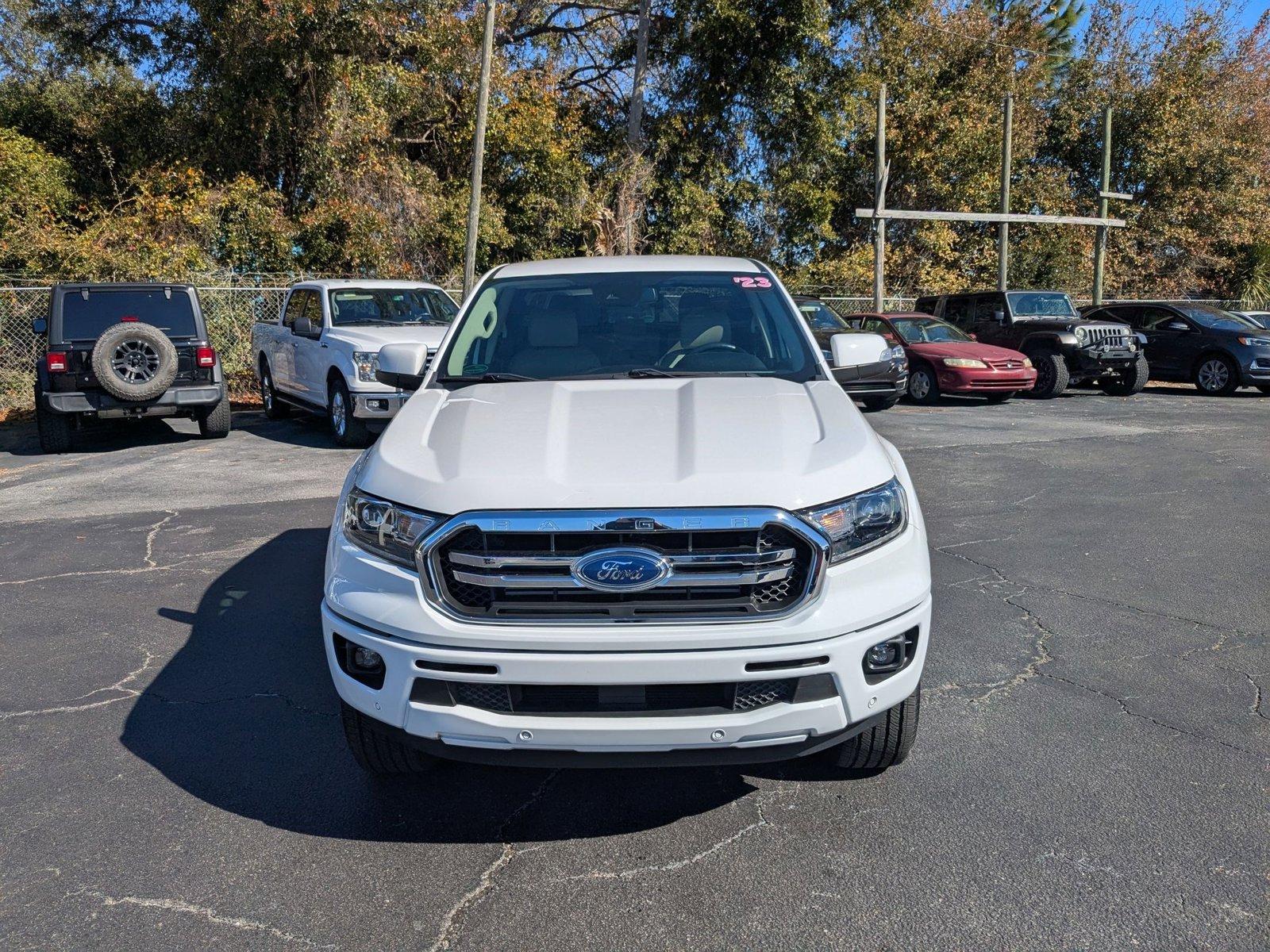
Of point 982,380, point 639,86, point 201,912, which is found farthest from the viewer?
point 639,86

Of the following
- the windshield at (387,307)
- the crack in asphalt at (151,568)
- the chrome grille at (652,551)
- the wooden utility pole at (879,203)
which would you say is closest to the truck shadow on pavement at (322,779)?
the chrome grille at (652,551)

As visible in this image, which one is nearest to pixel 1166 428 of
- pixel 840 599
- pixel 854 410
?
pixel 854 410

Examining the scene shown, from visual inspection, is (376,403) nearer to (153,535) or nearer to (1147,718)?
(153,535)

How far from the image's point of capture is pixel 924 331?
1745 centimetres

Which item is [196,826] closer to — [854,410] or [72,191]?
[854,410]

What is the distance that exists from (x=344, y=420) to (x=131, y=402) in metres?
2.27

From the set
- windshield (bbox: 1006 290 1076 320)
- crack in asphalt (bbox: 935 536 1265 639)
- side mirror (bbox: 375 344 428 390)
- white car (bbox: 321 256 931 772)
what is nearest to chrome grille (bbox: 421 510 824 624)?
white car (bbox: 321 256 931 772)

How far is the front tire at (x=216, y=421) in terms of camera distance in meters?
12.2

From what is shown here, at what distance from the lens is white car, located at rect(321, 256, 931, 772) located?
110 inches

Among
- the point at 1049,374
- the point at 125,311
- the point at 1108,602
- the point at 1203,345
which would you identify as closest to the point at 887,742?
the point at 1108,602

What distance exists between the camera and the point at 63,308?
11.5 meters

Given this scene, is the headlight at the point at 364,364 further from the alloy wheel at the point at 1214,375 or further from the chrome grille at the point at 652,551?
the alloy wheel at the point at 1214,375

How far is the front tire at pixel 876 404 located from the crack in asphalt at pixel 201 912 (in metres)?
13.8

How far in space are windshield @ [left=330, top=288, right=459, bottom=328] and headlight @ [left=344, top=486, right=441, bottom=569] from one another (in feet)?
30.4
